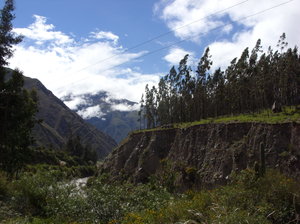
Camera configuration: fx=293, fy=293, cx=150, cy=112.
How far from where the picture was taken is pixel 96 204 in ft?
39.4

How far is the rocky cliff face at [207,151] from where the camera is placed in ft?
95.9

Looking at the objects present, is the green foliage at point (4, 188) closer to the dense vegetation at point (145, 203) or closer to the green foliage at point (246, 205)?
the dense vegetation at point (145, 203)

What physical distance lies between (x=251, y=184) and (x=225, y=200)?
5.62 ft

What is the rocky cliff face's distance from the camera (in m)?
29.2

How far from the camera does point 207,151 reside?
41.0 metres

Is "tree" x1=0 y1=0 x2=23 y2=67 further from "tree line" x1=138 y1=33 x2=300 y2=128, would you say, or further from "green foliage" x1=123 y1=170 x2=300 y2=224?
"tree line" x1=138 y1=33 x2=300 y2=128

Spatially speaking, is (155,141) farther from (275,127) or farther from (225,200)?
(225,200)

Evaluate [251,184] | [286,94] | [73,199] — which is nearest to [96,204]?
[73,199]

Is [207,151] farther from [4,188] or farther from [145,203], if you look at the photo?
[4,188]

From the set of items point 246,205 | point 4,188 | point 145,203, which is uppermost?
point 246,205

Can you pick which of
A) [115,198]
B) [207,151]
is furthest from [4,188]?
[207,151]

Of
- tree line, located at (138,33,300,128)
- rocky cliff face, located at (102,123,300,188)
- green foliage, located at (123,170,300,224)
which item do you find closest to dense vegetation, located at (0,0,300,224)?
green foliage, located at (123,170,300,224)

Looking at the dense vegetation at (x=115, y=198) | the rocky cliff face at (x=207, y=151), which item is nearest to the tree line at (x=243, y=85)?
the rocky cliff face at (x=207, y=151)

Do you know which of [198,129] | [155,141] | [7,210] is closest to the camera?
[7,210]
